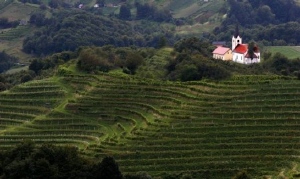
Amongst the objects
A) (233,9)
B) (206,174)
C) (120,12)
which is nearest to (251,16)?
(233,9)

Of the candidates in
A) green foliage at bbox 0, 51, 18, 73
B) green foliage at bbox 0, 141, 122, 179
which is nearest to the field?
green foliage at bbox 0, 51, 18, 73

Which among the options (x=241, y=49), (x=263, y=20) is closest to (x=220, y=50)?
(x=241, y=49)

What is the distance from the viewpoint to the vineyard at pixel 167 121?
2082 inches

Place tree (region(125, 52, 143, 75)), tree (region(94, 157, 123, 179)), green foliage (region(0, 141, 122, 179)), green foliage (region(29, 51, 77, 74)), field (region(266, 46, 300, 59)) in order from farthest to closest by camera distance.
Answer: field (region(266, 46, 300, 59)) < green foliage (region(29, 51, 77, 74)) < tree (region(125, 52, 143, 75)) < green foliage (region(0, 141, 122, 179)) < tree (region(94, 157, 123, 179))

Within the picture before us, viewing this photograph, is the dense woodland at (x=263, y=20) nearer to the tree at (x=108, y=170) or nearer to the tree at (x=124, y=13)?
the tree at (x=124, y=13)

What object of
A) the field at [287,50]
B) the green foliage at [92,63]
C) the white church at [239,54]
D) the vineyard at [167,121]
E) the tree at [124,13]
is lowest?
the vineyard at [167,121]

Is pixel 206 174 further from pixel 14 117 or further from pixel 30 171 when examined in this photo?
pixel 14 117

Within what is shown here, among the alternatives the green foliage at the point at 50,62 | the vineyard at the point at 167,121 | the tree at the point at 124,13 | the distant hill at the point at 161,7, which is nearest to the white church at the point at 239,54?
the green foliage at the point at 50,62

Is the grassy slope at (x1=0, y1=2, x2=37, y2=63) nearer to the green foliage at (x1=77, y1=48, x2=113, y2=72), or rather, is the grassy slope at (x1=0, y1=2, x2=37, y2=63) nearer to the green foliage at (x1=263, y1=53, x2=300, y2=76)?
the green foliage at (x1=263, y1=53, x2=300, y2=76)

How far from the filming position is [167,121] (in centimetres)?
5994

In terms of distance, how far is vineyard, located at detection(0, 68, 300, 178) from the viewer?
2082 inches

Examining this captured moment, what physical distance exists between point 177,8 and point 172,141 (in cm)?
13737

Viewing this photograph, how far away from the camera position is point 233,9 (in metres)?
176

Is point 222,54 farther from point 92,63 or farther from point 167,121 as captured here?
point 167,121
